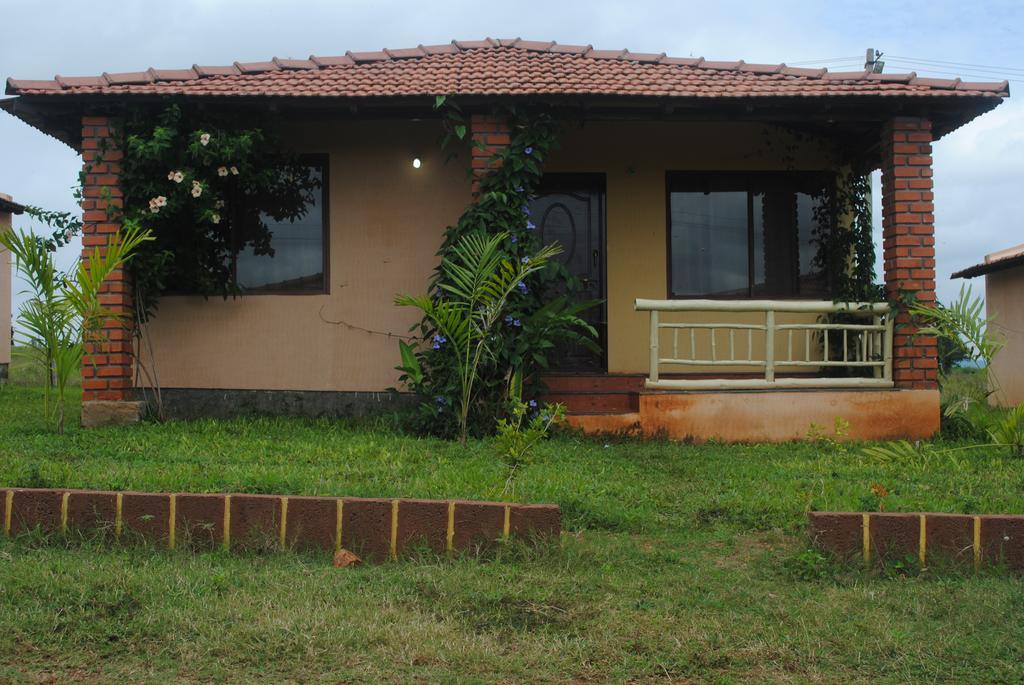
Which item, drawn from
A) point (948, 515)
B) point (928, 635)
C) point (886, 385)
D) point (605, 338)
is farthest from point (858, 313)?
point (928, 635)

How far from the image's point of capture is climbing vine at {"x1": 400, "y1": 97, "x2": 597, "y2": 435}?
7668 mm

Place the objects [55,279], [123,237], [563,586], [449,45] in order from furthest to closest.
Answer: [449,45]
[123,237]
[55,279]
[563,586]

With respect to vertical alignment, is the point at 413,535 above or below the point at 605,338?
below

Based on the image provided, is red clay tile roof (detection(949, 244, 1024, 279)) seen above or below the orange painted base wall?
above

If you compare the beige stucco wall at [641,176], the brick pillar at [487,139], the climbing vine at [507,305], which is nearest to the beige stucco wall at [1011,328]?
the beige stucco wall at [641,176]

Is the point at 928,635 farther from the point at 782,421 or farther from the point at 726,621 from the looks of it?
the point at 782,421

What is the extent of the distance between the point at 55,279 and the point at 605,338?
17.2 feet

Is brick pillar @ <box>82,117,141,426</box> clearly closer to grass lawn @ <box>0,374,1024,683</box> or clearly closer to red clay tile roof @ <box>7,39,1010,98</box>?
red clay tile roof @ <box>7,39,1010,98</box>

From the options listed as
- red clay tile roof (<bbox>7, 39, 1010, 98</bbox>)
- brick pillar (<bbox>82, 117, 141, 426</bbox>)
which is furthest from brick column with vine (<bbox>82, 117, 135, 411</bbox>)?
red clay tile roof (<bbox>7, 39, 1010, 98</bbox>)

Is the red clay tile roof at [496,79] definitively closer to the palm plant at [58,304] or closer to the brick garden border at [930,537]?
the palm plant at [58,304]

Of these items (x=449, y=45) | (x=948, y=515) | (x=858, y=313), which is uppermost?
(x=449, y=45)

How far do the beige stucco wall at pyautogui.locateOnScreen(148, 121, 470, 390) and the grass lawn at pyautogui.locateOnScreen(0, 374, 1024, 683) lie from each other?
11.1 feet

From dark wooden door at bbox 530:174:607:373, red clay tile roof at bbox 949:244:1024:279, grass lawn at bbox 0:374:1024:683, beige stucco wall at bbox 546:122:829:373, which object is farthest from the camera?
red clay tile roof at bbox 949:244:1024:279

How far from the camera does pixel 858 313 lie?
8.44 meters
